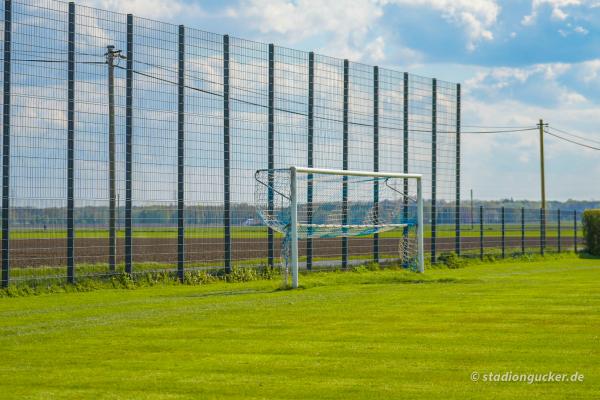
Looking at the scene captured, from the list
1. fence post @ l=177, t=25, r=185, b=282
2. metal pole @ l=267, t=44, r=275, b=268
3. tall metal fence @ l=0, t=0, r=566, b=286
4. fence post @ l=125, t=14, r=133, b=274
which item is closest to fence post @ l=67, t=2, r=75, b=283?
tall metal fence @ l=0, t=0, r=566, b=286

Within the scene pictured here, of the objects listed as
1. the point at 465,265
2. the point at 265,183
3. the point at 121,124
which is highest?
the point at 121,124

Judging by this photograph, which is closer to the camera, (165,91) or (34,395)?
(34,395)

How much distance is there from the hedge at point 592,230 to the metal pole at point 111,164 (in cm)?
2254

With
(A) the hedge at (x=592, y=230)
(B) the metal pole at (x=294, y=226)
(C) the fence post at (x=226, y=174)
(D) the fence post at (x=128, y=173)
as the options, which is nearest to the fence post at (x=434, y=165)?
(C) the fence post at (x=226, y=174)

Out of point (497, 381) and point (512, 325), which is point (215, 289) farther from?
point (497, 381)

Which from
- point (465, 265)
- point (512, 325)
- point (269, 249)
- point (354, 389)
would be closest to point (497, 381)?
point (354, 389)

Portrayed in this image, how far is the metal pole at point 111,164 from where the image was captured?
61.8ft

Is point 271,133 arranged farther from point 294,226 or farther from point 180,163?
point 294,226

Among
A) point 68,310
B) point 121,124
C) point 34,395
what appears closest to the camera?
point 34,395

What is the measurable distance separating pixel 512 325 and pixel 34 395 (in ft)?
21.7

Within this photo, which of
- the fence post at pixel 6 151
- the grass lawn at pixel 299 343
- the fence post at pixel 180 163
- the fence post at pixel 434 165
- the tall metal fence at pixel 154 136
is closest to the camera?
the grass lawn at pixel 299 343

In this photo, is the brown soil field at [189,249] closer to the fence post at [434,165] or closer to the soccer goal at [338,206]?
the fence post at [434,165]

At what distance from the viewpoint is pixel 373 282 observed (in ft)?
66.4

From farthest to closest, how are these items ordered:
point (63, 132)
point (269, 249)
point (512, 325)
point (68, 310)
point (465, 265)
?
1. point (465, 265)
2. point (269, 249)
3. point (63, 132)
4. point (68, 310)
5. point (512, 325)
